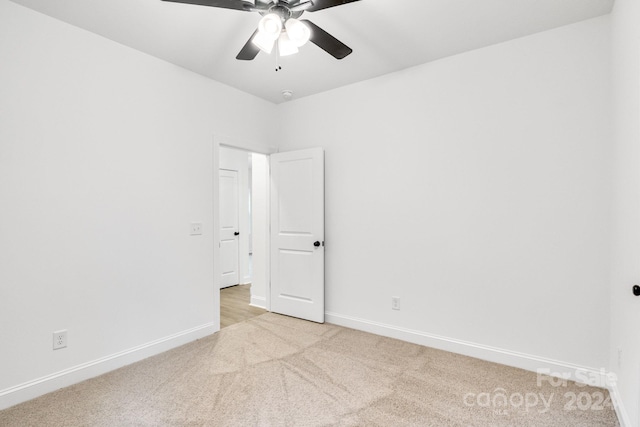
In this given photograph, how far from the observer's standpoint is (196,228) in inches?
123

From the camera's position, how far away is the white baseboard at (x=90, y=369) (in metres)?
2.04

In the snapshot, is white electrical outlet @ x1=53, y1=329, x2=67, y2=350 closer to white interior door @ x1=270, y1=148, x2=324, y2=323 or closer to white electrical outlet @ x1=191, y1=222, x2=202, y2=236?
white electrical outlet @ x1=191, y1=222, x2=202, y2=236

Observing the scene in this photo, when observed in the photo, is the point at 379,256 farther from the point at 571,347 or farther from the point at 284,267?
the point at 571,347

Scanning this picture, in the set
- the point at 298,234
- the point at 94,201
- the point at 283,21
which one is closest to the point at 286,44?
the point at 283,21

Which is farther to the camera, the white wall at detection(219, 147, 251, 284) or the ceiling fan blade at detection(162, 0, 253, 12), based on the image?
the white wall at detection(219, 147, 251, 284)

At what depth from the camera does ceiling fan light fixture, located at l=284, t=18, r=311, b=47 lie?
177cm

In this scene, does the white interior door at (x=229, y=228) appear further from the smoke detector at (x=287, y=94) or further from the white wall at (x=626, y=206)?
the white wall at (x=626, y=206)

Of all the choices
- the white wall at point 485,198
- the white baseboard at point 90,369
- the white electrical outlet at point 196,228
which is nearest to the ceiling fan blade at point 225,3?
the white wall at point 485,198

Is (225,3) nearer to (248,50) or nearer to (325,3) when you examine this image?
(248,50)

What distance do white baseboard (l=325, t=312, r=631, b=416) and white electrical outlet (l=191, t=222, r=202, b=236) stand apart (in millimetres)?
1789

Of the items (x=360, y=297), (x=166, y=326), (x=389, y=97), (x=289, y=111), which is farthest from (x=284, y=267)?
(x=389, y=97)

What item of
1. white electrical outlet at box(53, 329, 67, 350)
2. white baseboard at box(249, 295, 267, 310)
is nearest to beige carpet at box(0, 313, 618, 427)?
white electrical outlet at box(53, 329, 67, 350)

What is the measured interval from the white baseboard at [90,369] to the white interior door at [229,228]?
2211 mm

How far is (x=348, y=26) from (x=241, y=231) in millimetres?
4055
